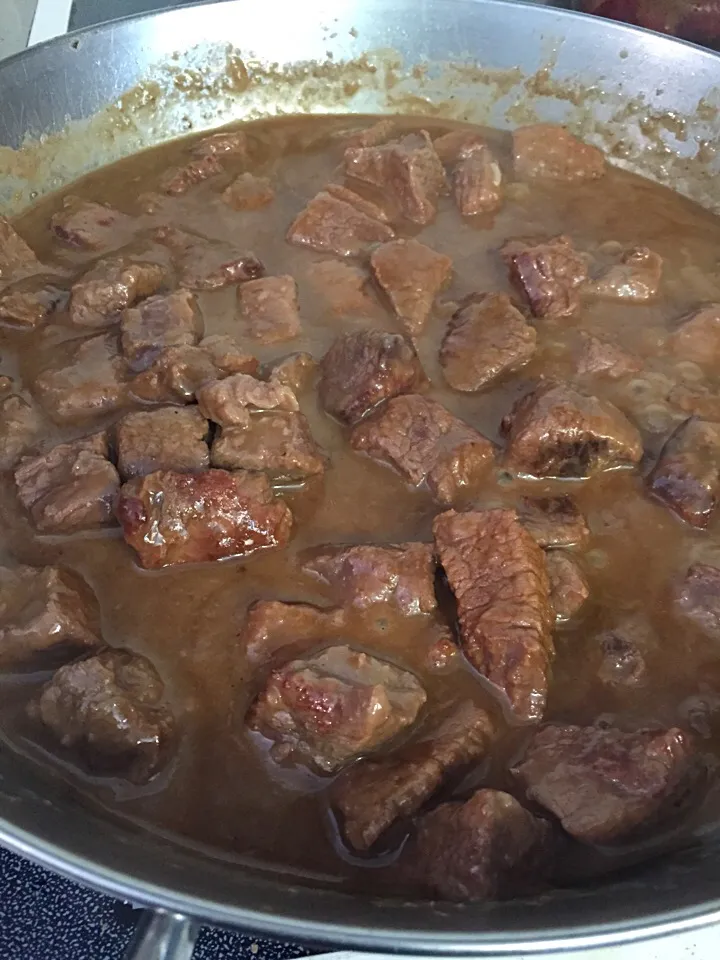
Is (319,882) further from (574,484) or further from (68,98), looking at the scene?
(68,98)

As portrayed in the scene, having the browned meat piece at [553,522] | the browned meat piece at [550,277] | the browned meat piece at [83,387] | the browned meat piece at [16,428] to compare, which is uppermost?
the browned meat piece at [550,277]

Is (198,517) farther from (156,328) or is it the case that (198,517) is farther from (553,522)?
(553,522)

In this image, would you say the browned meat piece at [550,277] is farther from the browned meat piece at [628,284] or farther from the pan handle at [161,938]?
the pan handle at [161,938]

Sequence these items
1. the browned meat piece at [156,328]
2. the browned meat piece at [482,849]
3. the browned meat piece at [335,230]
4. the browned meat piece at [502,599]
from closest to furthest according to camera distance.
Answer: the browned meat piece at [482,849] < the browned meat piece at [502,599] < the browned meat piece at [156,328] < the browned meat piece at [335,230]

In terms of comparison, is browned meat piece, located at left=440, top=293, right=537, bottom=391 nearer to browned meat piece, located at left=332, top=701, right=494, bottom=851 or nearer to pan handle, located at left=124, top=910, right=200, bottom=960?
browned meat piece, located at left=332, top=701, right=494, bottom=851

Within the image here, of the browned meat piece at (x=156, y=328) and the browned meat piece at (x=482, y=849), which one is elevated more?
the browned meat piece at (x=156, y=328)

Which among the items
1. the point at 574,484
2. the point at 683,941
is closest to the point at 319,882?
the point at 683,941

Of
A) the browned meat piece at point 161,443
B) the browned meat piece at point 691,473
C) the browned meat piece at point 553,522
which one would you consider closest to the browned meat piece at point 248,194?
the browned meat piece at point 161,443
